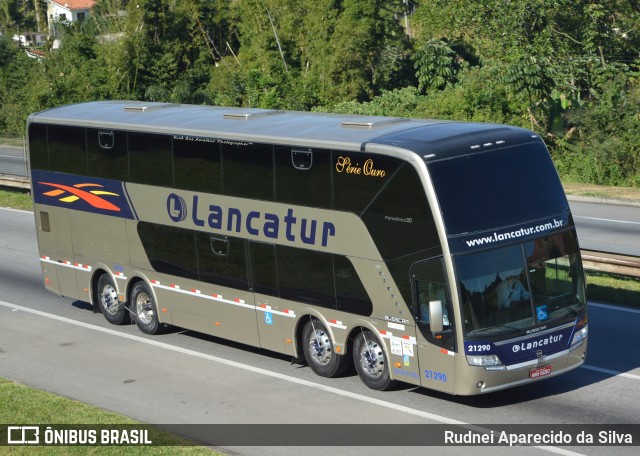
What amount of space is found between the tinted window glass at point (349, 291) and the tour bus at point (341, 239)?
0.02 meters

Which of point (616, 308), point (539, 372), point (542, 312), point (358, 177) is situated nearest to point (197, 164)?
point (358, 177)

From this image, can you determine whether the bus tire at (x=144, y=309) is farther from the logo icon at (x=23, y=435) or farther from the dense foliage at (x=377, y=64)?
the dense foliage at (x=377, y=64)

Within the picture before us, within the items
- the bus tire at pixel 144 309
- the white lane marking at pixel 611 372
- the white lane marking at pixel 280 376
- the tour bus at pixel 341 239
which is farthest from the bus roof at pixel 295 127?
the white lane marking at pixel 611 372

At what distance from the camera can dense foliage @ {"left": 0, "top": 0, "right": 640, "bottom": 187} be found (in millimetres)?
38469

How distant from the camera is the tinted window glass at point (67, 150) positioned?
19812mm

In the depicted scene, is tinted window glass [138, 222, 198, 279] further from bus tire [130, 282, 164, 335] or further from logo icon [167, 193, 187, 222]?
bus tire [130, 282, 164, 335]

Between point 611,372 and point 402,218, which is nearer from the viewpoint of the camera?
point 402,218

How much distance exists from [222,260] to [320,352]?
96.8 inches

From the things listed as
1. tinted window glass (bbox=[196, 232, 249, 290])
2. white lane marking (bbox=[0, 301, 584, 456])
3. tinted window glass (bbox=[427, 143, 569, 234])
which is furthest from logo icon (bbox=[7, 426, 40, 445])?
tinted window glass (bbox=[427, 143, 569, 234])

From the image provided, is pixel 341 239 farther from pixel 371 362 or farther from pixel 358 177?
pixel 371 362

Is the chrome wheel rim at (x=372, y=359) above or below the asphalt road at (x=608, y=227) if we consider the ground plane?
above

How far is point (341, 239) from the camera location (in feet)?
48.9

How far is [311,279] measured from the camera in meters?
15.5

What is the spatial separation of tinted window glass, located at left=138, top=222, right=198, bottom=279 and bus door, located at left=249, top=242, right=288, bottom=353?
1.61 meters
